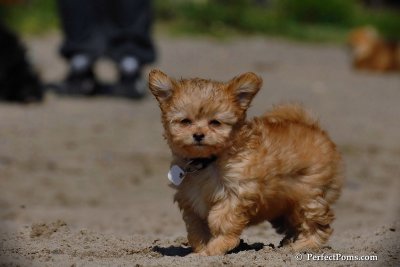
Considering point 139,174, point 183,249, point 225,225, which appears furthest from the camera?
point 139,174

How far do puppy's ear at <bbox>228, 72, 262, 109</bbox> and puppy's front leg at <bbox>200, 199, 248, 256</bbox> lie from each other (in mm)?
476

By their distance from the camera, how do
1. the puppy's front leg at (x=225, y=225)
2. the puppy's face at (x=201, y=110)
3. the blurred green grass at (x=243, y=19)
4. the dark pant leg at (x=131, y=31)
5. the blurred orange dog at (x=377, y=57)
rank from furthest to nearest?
the blurred green grass at (x=243, y=19) < the blurred orange dog at (x=377, y=57) < the dark pant leg at (x=131, y=31) < the puppy's front leg at (x=225, y=225) < the puppy's face at (x=201, y=110)

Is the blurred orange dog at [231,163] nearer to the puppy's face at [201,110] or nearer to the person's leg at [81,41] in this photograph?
the puppy's face at [201,110]

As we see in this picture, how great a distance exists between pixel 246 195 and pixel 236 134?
0.95 ft

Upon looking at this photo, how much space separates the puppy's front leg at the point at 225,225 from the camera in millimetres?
4898

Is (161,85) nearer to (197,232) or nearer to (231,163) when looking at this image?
(231,163)

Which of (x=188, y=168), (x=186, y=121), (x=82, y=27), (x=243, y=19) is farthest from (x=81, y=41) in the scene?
(x=243, y=19)

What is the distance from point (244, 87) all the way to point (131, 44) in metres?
6.97

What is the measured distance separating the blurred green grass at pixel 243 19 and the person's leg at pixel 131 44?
5.38 meters

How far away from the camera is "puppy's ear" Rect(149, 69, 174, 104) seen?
4.92m

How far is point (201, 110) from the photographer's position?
476 centimetres

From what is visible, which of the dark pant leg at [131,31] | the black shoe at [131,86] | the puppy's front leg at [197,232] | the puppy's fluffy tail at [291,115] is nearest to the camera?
the puppy's front leg at [197,232]

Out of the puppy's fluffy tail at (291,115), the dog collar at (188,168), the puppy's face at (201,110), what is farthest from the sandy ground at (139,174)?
the puppy's fluffy tail at (291,115)

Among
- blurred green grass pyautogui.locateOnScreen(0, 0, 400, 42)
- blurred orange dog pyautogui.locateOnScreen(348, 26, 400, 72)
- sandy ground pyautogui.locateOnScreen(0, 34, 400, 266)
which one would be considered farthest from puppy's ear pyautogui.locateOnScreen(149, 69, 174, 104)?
blurred green grass pyautogui.locateOnScreen(0, 0, 400, 42)
